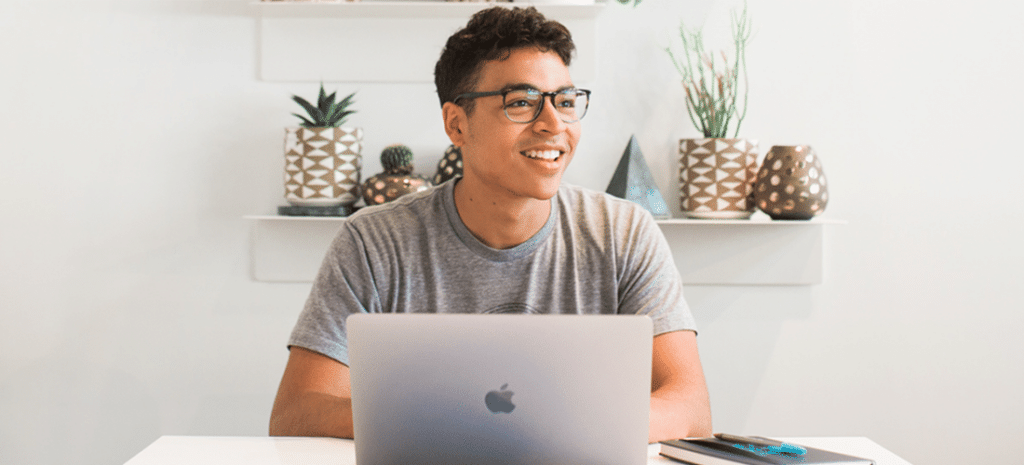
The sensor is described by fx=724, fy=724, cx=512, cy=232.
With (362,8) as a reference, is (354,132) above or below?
below

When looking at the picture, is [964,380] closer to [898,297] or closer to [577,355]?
[898,297]

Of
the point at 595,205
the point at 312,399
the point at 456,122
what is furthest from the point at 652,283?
the point at 312,399

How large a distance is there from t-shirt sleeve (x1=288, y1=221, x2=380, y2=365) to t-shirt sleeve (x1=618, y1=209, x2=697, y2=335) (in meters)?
0.46

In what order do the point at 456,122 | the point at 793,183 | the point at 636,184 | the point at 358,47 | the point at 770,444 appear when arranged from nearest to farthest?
1. the point at 770,444
2. the point at 456,122
3. the point at 793,183
4. the point at 636,184
5. the point at 358,47

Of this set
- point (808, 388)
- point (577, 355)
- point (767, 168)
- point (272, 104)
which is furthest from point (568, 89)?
point (808, 388)

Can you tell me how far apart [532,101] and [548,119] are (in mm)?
42

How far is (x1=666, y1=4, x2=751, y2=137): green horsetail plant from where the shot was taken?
6.31 ft

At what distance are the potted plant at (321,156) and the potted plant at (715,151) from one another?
889 millimetres

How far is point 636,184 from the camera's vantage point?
1929 millimetres

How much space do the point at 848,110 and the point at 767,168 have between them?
39 cm

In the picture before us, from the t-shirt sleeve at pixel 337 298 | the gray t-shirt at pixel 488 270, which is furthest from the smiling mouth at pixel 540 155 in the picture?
the t-shirt sleeve at pixel 337 298

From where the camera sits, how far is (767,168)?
1858mm

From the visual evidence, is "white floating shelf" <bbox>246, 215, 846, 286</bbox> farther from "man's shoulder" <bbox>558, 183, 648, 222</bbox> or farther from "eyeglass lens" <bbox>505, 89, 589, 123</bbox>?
"eyeglass lens" <bbox>505, 89, 589, 123</bbox>

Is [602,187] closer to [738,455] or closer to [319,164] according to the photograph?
[319,164]
